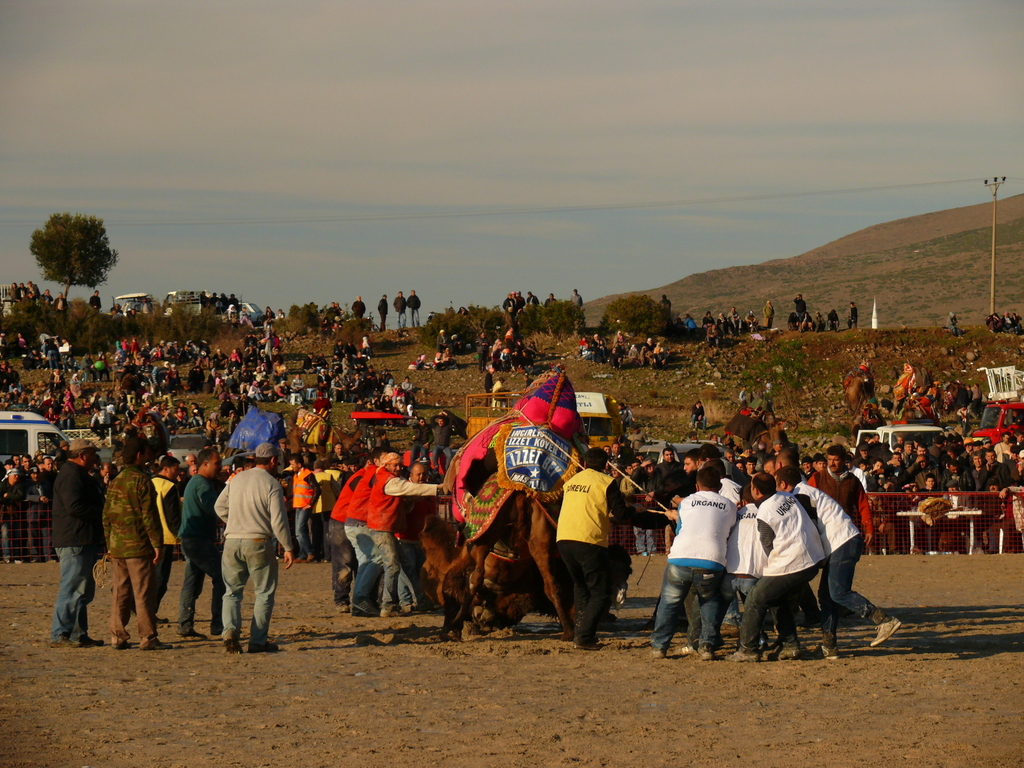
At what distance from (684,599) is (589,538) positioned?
863mm

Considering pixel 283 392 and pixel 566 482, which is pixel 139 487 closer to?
pixel 566 482

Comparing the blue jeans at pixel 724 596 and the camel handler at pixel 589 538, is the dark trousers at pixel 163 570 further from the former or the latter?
the blue jeans at pixel 724 596

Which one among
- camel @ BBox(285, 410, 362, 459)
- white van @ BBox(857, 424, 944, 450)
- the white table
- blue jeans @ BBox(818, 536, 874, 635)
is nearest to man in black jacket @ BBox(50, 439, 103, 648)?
blue jeans @ BBox(818, 536, 874, 635)

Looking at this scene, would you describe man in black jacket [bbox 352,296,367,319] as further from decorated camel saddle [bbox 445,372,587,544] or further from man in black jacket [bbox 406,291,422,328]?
decorated camel saddle [bbox 445,372,587,544]

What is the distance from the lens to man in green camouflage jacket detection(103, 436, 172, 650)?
9.83 meters

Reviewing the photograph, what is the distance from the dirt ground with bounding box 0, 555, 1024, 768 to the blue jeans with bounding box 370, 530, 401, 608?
594 millimetres

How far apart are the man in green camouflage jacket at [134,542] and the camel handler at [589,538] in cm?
325

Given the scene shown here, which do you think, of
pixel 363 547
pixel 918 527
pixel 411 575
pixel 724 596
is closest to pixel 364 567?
pixel 363 547

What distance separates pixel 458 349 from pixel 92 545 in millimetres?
36371

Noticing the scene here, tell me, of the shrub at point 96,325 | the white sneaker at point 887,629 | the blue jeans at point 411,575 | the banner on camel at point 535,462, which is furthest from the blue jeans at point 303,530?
the shrub at point 96,325

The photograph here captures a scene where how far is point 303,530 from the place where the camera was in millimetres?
17500

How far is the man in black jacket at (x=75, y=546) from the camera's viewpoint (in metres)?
10.0

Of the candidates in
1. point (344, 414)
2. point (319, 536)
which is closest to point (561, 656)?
point (319, 536)

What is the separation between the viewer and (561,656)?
9570 mm
